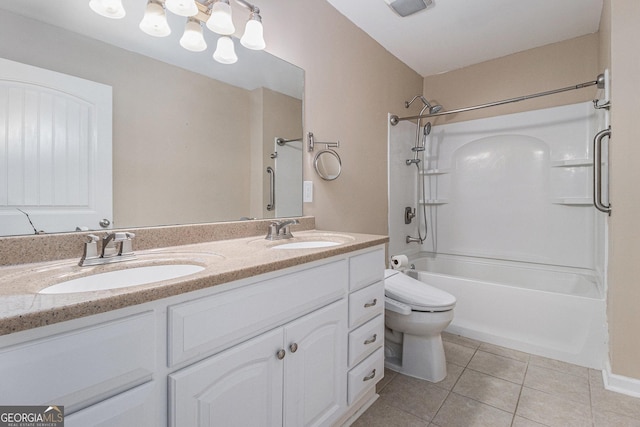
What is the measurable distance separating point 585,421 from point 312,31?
2469 millimetres

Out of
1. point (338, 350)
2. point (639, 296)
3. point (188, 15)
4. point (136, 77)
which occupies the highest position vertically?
point (188, 15)

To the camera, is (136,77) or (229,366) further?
(136,77)

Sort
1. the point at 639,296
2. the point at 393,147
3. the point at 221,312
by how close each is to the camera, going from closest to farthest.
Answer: the point at 221,312
the point at 639,296
the point at 393,147

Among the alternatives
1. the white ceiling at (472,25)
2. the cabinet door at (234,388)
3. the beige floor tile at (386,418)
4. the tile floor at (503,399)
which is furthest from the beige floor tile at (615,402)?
the white ceiling at (472,25)

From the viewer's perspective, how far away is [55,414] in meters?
0.54

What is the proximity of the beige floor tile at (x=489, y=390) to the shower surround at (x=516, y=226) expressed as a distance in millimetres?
491

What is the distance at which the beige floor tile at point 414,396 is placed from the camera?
1.48 m

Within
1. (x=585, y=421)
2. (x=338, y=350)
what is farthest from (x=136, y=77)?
(x=585, y=421)

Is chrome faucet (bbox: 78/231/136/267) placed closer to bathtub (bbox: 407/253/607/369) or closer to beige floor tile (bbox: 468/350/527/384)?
beige floor tile (bbox: 468/350/527/384)

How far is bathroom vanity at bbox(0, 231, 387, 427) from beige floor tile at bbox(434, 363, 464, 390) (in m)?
0.57

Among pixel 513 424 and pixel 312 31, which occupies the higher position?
pixel 312 31

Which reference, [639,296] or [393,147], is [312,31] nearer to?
[393,147]

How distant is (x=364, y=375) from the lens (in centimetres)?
138

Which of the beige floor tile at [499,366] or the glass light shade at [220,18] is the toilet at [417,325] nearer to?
the beige floor tile at [499,366]
